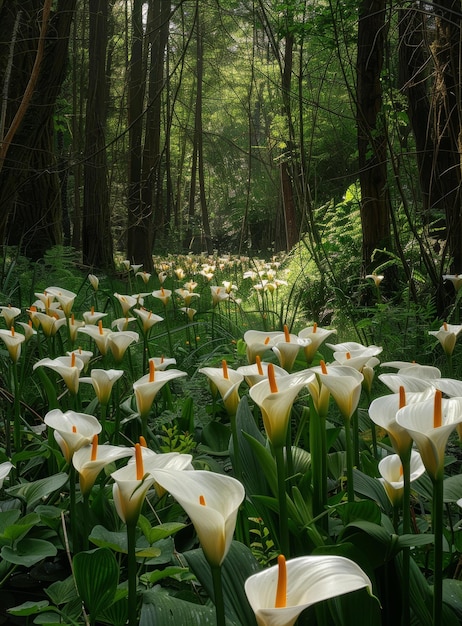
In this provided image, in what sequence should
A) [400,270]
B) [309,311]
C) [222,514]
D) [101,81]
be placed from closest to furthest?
[222,514]
[400,270]
[309,311]
[101,81]

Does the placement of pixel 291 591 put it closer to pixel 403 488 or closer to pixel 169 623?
pixel 169 623

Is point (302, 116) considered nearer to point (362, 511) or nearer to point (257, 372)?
point (257, 372)

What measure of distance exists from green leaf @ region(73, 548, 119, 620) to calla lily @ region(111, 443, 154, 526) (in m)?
0.14

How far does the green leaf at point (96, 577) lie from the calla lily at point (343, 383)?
1.55 feet

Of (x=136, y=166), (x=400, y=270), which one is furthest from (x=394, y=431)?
(x=136, y=166)

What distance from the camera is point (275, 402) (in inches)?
38.6

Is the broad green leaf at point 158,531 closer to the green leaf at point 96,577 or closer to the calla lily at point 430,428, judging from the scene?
the green leaf at point 96,577

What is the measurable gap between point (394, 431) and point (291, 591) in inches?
18.0

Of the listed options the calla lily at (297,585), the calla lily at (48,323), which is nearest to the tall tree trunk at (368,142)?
the calla lily at (48,323)

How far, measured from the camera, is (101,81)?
6949 mm

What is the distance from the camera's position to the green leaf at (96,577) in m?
1.00

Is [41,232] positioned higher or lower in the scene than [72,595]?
higher

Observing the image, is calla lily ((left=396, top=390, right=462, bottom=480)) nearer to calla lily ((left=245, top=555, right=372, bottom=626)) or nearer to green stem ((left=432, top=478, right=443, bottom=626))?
green stem ((left=432, top=478, right=443, bottom=626))

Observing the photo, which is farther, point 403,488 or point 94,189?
point 94,189
